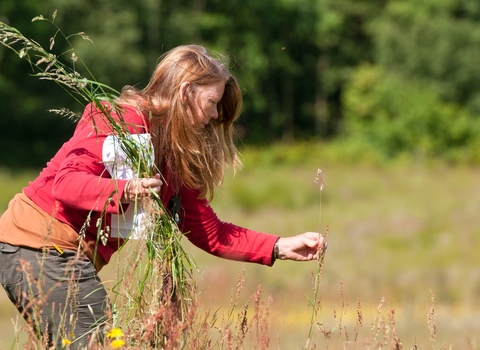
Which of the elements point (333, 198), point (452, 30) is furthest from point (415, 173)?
point (452, 30)

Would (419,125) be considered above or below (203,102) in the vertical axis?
above

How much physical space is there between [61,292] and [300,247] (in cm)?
106

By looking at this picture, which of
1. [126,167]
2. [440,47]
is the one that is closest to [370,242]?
[126,167]

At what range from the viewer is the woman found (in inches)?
131

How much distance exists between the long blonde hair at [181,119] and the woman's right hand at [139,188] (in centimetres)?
30

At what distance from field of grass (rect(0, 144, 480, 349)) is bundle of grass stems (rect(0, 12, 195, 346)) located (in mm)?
3644

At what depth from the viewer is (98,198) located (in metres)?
3.29

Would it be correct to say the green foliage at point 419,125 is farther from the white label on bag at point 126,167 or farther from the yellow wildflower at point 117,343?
the yellow wildflower at point 117,343

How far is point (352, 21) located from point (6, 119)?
19960 millimetres

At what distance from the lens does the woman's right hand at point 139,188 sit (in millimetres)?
3307

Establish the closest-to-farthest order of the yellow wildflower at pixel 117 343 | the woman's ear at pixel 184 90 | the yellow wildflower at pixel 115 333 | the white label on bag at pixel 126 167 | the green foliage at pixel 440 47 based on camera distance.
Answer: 1. the yellow wildflower at pixel 117 343
2. the yellow wildflower at pixel 115 333
3. the white label on bag at pixel 126 167
4. the woman's ear at pixel 184 90
5. the green foliage at pixel 440 47

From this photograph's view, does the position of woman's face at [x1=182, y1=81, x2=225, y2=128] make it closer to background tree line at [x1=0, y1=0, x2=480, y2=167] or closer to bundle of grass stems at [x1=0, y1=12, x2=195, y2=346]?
bundle of grass stems at [x1=0, y1=12, x2=195, y2=346]

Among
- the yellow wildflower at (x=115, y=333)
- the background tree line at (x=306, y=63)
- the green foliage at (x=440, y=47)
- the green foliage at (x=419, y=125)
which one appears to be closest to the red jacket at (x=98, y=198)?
the yellow wildflower at (x=115, y=333)

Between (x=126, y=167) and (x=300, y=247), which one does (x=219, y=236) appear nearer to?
(x=300, y=247)
